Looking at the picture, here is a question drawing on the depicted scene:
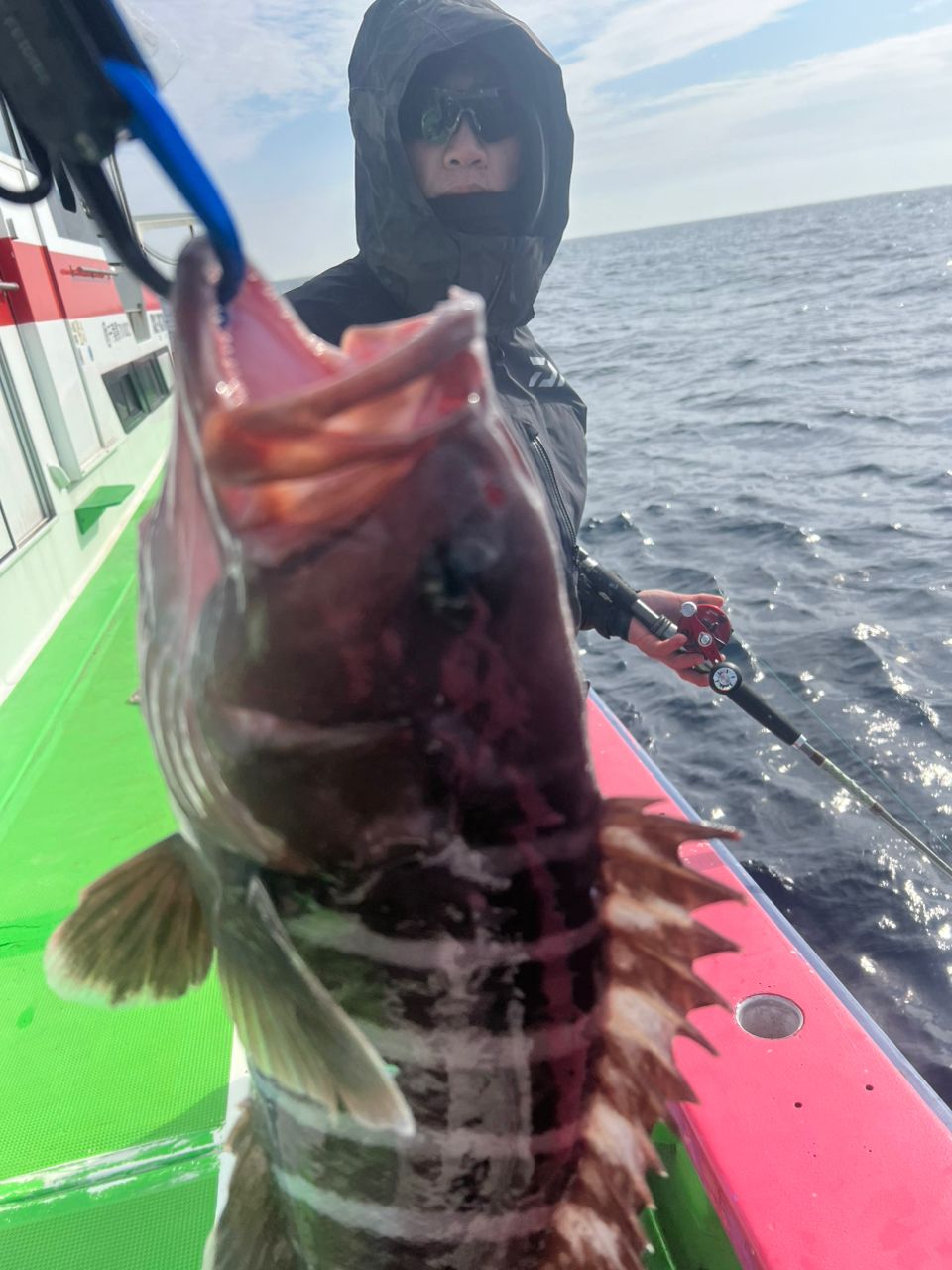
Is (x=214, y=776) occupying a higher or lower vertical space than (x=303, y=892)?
higher

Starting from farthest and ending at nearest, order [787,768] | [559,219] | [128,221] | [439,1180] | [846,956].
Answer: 1. [787,768]
2. [846,956]
3. [559,219]
4. [439,1180]
5. [128,221]

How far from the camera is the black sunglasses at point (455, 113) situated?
315 cm

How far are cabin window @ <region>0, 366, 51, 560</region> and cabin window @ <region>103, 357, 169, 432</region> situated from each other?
11.4 feet

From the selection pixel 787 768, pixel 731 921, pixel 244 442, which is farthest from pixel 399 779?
pixel 787 768

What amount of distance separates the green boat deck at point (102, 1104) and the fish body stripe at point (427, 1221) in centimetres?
108

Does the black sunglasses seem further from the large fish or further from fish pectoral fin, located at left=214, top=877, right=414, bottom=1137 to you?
fish pectoral fin, located at left=214, top=877, right=414, bottom=1137

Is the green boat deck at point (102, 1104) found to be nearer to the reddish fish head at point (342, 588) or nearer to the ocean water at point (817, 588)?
the reddish fish head at point (342, 588)

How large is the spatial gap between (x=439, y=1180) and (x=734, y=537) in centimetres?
1167

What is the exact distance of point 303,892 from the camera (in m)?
1.27

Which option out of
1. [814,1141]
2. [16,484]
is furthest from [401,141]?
[16,484]

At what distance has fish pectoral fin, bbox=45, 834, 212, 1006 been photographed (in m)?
1.36

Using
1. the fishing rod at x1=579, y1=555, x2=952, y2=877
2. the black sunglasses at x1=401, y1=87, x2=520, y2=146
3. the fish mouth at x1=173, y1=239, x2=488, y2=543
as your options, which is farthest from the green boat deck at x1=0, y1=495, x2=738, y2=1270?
the black sunglasses at x1=401, y1=87, x2=520, y2=146

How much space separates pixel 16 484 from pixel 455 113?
190 inches

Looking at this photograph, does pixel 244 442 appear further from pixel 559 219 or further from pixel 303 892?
pixel 559 219
